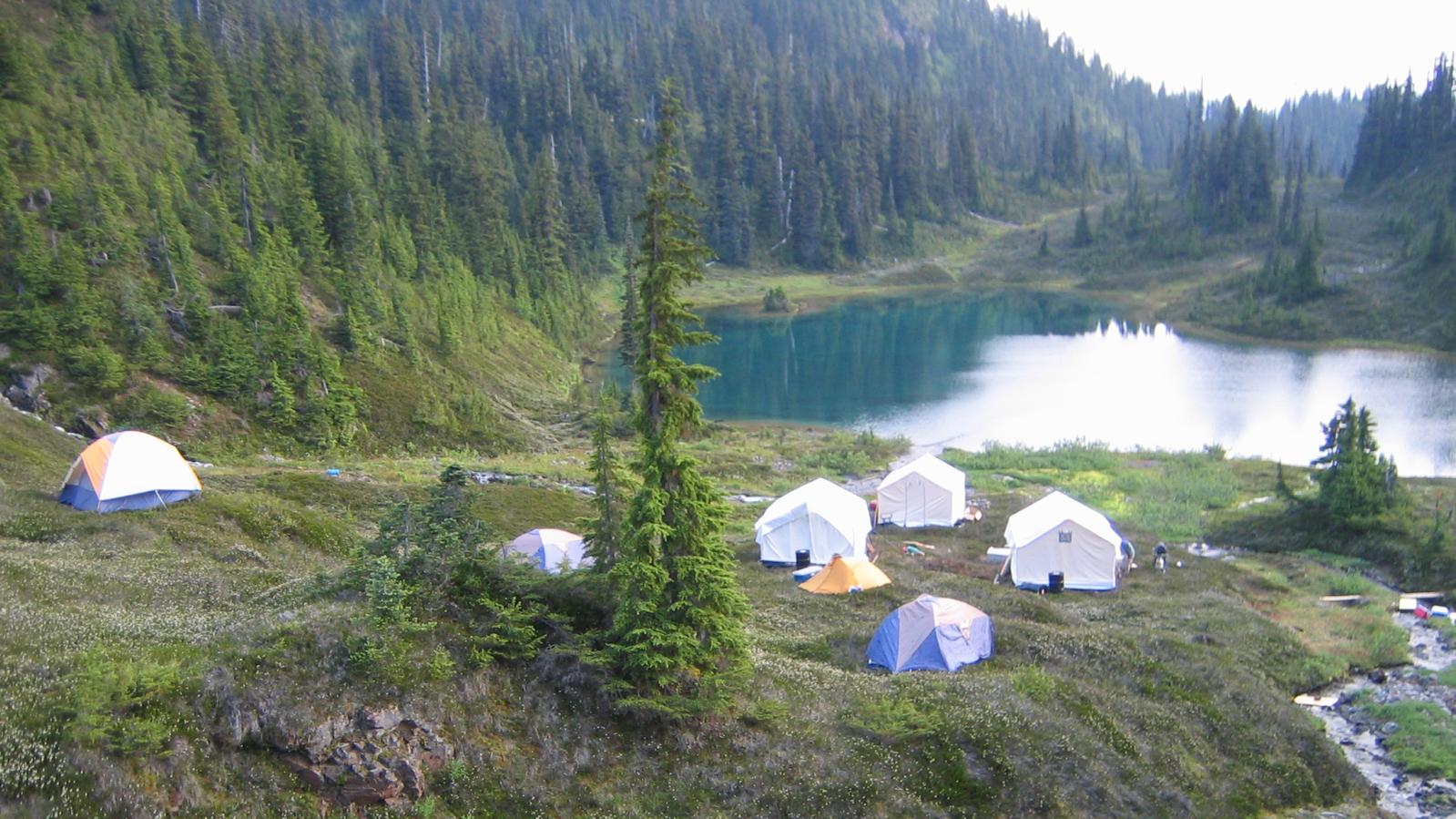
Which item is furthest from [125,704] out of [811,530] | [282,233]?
[282,233]

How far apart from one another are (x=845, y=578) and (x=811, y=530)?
14.1 feet

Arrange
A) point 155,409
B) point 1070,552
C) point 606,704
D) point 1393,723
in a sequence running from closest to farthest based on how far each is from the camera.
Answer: point 606,704, point 1393,723, point 1070,552, point 155,409

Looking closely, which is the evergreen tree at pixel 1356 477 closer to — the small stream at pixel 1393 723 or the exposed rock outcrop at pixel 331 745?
the small stream at pixel 1393 723

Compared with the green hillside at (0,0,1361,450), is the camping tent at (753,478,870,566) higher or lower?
lower

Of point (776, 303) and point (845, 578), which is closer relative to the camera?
point (845, 578)

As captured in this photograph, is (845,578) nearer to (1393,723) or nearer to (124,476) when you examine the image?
(1393,723)

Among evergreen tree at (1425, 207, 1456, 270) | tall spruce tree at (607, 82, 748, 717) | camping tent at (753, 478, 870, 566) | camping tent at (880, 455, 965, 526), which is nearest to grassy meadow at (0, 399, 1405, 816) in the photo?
tall spruce tree at (607, 82, 748, 717)

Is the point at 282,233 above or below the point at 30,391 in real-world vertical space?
above

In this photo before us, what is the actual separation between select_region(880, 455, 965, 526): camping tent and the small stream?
14.8 metres

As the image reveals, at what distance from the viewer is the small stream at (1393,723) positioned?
720 inches

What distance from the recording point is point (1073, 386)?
71.9 meters

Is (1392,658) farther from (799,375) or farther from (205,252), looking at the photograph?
(799,375)

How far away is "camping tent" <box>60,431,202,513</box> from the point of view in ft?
78.7

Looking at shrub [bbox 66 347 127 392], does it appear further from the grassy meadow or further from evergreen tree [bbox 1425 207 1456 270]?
evergreen tree [bbox 1425 207 1456 270]
